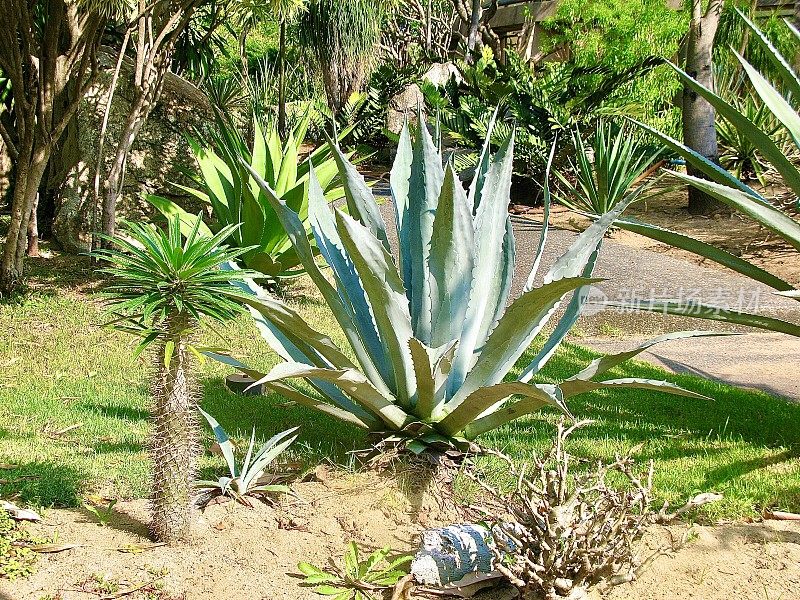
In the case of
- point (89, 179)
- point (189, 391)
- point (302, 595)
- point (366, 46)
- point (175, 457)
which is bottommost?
point (302, 595)

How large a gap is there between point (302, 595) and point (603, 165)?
9.18 metres

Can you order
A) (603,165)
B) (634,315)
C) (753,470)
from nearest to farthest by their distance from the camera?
(753,470) → (634,315) → (603,165)

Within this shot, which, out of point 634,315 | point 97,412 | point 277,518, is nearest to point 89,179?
point 97,412

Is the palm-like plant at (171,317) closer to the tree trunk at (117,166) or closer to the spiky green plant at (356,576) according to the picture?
the spiky green plant at (356,576)

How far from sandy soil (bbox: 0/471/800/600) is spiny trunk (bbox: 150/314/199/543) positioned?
0.12 metres

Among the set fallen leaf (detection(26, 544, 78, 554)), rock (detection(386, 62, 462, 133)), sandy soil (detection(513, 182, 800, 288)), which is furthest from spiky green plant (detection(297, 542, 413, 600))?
rock (detection(386, 62, 462, 133))

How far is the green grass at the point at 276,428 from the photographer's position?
370cm

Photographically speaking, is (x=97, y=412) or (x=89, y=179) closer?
(x=97, y=412)

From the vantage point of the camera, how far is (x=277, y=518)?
3.23m

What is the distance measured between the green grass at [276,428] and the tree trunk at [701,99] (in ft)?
21.1

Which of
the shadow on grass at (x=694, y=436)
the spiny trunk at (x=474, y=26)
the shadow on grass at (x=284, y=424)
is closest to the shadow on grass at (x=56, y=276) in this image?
the shadow on grass at (x=284, y=424)

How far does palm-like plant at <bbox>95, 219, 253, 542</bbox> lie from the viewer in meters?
2.71

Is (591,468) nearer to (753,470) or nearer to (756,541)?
(756,541)

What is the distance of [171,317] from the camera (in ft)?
9.09
